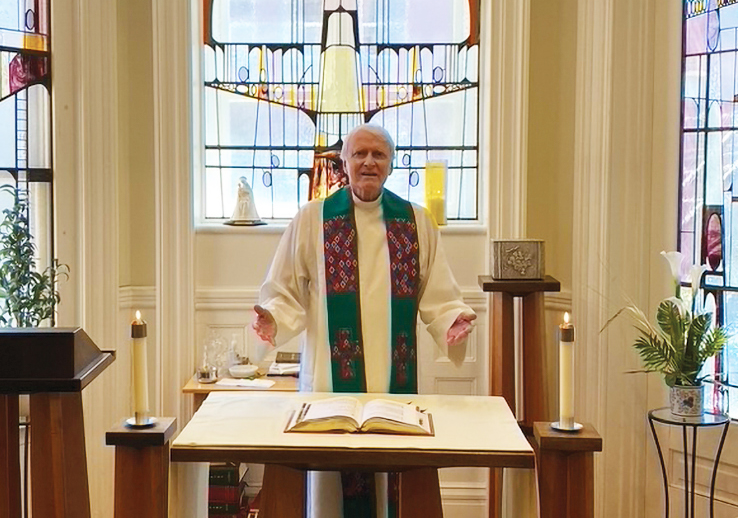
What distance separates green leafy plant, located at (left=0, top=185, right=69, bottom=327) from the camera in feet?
10.1

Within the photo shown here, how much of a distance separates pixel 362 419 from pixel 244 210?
180 centimetres

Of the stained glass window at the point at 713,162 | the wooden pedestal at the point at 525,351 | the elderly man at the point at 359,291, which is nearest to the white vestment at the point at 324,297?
the elderly man at the point at 359,291

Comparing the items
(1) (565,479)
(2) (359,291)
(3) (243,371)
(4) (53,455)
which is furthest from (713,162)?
(4) (53,455)

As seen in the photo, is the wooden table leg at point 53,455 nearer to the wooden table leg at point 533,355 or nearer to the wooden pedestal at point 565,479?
the wooden pedestal at point 565,479

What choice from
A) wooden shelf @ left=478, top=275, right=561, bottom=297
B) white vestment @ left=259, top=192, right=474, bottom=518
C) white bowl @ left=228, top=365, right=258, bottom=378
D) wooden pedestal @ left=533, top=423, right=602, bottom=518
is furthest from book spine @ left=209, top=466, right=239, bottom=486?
wooden pedestal @ left=533, top=423, right=602, bottom=518

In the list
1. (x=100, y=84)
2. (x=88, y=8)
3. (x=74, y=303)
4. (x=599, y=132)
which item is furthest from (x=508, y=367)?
(x=88, y=8)

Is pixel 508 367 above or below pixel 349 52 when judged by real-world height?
below

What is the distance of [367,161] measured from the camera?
8.82 ft

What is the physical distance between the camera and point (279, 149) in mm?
3846

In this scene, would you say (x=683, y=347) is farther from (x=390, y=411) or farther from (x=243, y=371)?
(x=243, y=371)

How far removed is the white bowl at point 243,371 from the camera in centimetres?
350

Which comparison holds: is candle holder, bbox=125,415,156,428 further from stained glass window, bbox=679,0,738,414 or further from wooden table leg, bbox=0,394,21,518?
stained glass window, bbox=679,0,738,414

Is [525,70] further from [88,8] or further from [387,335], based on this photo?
[88,8]

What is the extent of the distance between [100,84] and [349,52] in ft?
3.62
